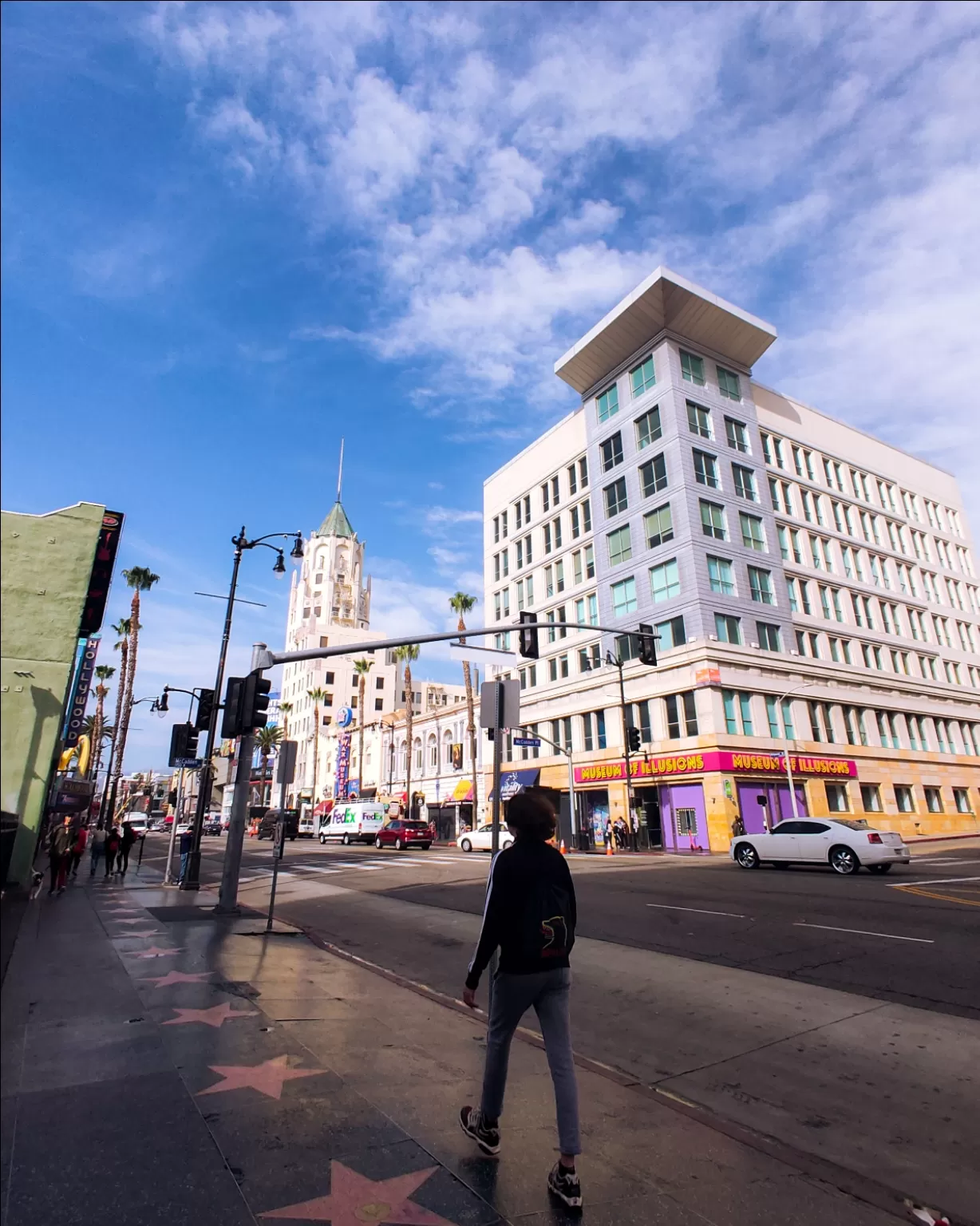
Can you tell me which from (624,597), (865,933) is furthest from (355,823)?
(865,933)

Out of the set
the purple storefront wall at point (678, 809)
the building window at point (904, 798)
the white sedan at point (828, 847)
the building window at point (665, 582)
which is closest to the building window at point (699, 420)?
the building window at point (665, 582)

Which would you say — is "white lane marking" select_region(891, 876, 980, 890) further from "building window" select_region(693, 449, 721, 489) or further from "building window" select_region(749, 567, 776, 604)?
"building window" select_region(693, 449, 721, 489)

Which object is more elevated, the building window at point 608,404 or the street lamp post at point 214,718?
the building window at point 608,404

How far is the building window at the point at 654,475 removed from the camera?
4222 centimetres

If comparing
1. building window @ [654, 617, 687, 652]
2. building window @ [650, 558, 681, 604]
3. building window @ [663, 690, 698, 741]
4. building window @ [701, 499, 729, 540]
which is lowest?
building window @ [663, 690, 698, 741]

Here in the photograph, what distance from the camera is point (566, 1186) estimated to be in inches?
129

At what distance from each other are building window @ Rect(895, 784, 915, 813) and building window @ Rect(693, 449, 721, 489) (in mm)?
22349

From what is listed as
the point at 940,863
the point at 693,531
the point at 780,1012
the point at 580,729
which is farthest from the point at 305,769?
the point at 780,1012

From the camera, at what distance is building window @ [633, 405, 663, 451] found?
4341 cm

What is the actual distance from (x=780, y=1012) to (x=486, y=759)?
4740 centimetres

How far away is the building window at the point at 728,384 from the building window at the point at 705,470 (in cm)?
553

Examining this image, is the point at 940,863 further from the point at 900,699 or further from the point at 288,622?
the point at 288,622

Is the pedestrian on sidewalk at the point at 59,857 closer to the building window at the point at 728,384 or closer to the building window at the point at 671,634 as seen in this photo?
the building window at the point at 671,634

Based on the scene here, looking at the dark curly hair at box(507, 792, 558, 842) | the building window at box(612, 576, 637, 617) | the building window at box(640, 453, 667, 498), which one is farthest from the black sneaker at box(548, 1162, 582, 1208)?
the building window at box(640, 453, 667, 498)
